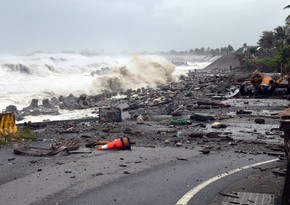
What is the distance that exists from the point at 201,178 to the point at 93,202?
7.61 feet

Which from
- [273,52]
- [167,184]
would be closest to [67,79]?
[273,52]

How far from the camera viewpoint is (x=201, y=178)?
7.81m

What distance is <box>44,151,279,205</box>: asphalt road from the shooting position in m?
6.43

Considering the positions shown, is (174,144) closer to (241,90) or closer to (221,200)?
(221,200)

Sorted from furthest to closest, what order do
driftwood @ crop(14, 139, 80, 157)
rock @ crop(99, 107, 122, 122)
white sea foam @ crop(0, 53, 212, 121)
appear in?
white sea foam @ crop(0, 53, 212, 121)
rock @ crop(99, 107, 122, 122)
driftwood @ crop(14, 139, 80, 157)

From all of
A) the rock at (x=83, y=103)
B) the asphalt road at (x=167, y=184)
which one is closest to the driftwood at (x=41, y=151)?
the asphalt road at (x=167, y=184)

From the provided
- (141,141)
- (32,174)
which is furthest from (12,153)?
(141,141)

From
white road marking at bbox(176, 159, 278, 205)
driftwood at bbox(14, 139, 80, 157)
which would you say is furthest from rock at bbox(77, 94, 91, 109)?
white road marking at bbox(176, 159, 278, 205)

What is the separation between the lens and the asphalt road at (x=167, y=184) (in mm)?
6426

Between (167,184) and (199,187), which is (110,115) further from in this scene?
(199,187)

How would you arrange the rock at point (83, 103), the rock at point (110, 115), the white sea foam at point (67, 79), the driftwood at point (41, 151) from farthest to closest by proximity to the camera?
the white sea foam at point (67, 79) → the rock at point (83, 103) → the rock at point (110, 115) → the driftwood at point (41, 151)

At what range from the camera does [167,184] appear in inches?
290

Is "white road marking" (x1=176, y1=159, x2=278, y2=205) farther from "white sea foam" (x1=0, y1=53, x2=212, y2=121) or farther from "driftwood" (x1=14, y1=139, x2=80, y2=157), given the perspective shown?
"white sea foam" (x1=0, y1=53, x2=212, y2=121)

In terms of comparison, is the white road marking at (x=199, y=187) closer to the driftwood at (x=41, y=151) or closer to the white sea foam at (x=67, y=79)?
the driftwood at (x=41, y=151)
